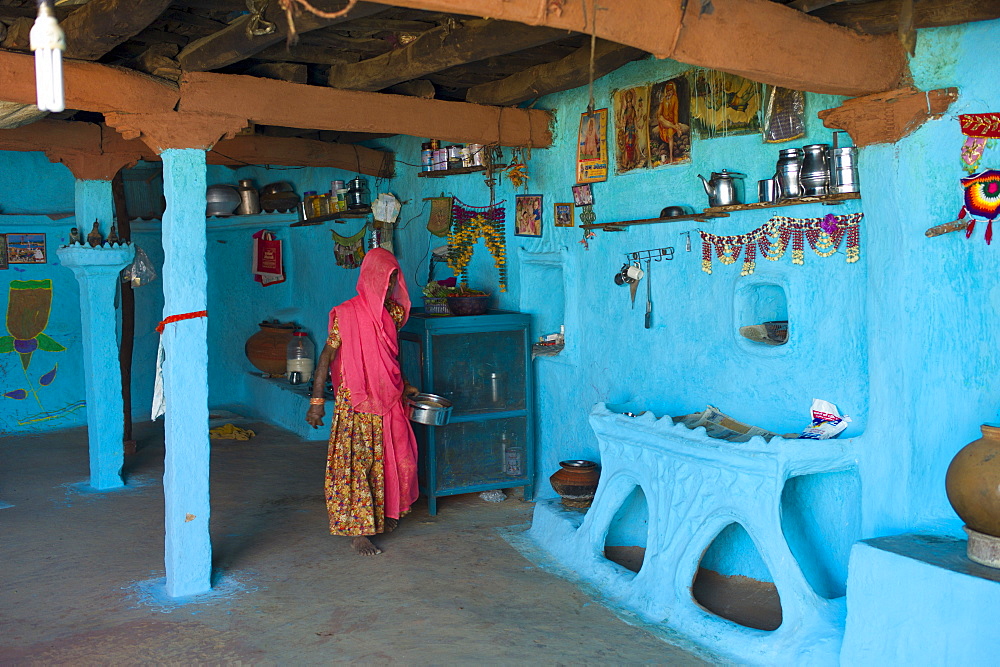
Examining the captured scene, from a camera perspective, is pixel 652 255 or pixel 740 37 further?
pixel 652 255

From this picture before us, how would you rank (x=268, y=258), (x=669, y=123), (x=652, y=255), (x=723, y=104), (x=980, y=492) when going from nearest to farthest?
(x=980, y=492) → (x=723, y=104) → (x=669, y=123) → (x=652, y=255) → (x=268, y=258)

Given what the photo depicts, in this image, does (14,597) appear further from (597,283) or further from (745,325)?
(745,325)

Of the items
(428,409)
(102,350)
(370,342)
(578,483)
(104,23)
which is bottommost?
(578,483)

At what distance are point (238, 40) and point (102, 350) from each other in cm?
340

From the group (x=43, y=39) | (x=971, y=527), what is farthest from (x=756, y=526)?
(x=43, y=39)

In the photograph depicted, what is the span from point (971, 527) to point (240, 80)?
12.8ft

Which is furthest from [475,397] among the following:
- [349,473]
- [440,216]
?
[440,216]

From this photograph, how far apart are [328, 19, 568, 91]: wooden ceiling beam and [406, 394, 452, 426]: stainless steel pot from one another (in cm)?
190

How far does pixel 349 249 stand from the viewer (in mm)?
8516

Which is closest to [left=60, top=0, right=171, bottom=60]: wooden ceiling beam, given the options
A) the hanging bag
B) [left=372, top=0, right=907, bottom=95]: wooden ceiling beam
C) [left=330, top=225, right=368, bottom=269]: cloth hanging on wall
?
[left=372, top=0, right=907, bottom=95]: wooden ceiling beam

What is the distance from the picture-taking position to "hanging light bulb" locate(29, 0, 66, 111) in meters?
1.79

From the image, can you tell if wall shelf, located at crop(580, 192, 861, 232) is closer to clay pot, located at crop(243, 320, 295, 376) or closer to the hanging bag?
clay pot, located at crop(243, 320, 295, 376)

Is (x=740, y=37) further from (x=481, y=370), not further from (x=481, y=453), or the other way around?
(x=481, y=453)

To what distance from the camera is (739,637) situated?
Answer: 142 inches
